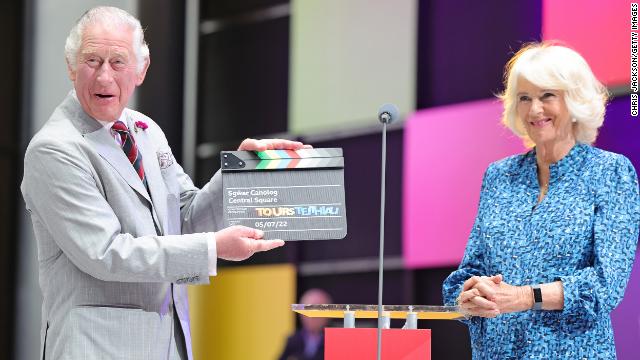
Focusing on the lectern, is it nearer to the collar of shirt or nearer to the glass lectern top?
the glass lectern top

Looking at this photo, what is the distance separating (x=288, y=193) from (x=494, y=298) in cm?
63

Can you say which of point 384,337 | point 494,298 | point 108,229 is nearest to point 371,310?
point 384,337

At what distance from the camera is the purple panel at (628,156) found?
14.1 feet

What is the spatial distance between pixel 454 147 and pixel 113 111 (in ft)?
10.8

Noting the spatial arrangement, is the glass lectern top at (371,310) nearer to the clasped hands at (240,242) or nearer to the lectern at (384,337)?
the lectern at (384,337)

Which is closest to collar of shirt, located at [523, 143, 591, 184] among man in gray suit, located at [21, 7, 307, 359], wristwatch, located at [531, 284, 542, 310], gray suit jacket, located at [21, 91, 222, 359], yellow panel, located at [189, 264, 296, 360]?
wristwatch, located at [531, 284, 542, 310]

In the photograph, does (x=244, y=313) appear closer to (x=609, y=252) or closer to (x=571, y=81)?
(x=571, y=81)

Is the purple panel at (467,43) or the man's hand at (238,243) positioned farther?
the purple panel at (467,43)

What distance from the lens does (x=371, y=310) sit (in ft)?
8.20

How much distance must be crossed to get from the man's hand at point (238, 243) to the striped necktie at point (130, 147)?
31 cm

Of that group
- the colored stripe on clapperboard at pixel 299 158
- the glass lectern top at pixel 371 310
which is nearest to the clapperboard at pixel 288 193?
the colored stripe on clapperboard at pixel 299 158

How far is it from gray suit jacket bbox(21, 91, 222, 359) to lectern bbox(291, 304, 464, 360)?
0.37m

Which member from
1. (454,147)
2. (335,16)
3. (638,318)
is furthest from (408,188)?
(638,318)

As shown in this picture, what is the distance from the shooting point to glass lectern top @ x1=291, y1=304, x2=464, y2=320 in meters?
2.47
